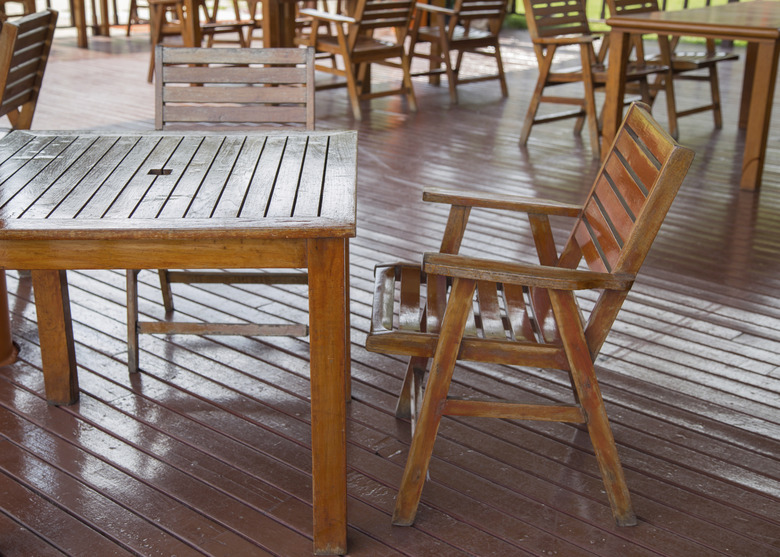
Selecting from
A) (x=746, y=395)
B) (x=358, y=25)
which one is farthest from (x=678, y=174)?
(x=358, y=25)

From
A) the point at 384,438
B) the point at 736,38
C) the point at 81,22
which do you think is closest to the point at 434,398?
the point at 384,438

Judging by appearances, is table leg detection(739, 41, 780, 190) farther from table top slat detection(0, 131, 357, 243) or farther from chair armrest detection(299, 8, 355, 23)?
table top slat detection(0, 131, 357, 243)

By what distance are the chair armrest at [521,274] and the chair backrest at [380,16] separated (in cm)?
450

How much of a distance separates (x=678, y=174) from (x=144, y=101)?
5.69 meters

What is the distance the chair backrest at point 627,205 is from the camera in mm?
1742

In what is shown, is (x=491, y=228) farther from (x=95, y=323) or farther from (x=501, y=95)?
(x=501, y=95)

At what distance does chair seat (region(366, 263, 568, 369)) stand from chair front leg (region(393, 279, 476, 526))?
0.05 metres

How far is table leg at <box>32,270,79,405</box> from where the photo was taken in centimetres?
228

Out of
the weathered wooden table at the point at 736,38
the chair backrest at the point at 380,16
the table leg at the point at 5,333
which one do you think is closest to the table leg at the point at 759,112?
the weathered wooden table at the point at 736,38

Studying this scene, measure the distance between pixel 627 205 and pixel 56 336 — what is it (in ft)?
5.09

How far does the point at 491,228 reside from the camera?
13.1 feet

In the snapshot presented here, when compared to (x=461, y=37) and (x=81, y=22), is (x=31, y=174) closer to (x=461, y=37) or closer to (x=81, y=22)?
(x=461, y=37)

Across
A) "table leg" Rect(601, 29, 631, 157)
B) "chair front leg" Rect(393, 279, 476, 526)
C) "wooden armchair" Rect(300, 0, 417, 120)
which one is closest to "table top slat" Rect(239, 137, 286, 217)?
"chair front leg" Rect(393, 279, 476, 526)

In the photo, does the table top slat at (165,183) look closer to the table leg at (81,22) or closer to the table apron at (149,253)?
the table apron at (149,253)
